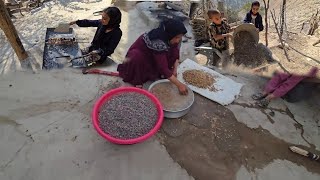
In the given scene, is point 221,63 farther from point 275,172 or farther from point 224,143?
point 275,172

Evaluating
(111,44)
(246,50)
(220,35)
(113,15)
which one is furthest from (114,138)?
(246,50)

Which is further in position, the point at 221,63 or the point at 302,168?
the point at 221,63

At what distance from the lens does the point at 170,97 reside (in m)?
3.21

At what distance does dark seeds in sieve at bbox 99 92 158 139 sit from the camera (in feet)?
8.95

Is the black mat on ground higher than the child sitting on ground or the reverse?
the reverse

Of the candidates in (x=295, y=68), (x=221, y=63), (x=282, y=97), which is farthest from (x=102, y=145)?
(x=295, y=68)

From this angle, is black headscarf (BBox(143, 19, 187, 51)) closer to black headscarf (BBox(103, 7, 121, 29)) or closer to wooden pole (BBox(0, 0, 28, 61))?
black headscarf (BBox(103, 7, 121, 29))

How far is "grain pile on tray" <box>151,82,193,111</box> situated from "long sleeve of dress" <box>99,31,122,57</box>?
0.96 metres

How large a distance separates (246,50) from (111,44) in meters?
2.10

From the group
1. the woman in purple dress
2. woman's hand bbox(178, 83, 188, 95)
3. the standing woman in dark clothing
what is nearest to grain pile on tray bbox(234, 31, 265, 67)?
the woman in purple dress

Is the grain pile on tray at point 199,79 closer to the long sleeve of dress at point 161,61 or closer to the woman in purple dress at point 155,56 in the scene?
the woman in purple dress at point 155,56

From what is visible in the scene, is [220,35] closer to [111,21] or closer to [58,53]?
[111,21]

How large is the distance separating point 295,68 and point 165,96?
119 inches

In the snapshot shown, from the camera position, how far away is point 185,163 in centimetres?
272
